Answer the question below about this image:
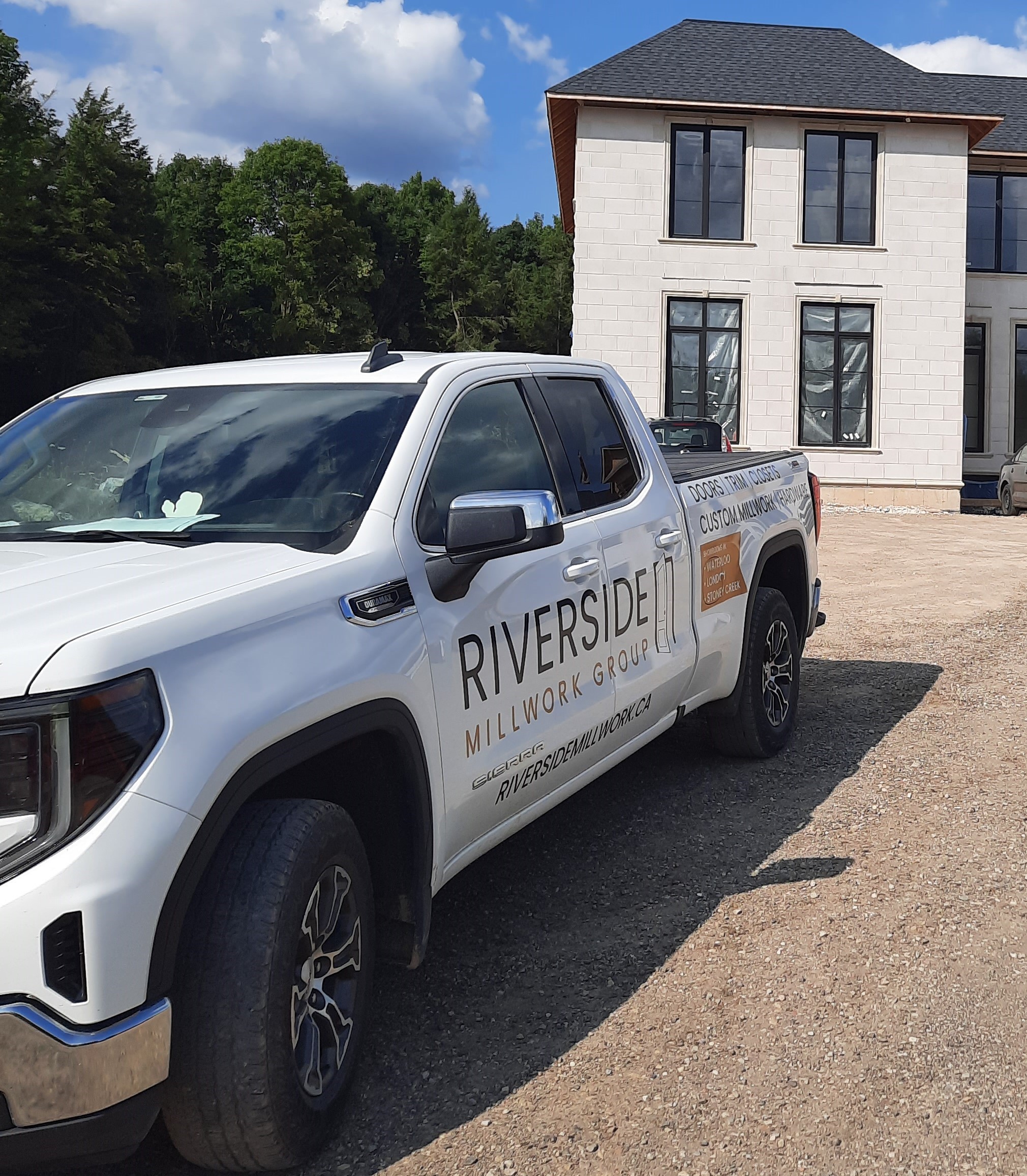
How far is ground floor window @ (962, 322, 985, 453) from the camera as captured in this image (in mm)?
29422

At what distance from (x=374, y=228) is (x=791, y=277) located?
59152 mm

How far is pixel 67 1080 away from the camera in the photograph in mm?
2287

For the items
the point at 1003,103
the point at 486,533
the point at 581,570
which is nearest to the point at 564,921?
the point at 581,570

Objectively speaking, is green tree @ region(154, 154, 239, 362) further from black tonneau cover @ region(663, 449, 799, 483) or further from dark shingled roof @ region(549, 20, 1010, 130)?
black tonneau cover @ region(663, 449, 799, 483)

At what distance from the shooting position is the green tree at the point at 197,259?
58.3 m

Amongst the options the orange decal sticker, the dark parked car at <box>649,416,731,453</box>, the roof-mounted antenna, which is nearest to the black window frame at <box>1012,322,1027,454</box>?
the dark parked car at <box>649,416,731,453</box>

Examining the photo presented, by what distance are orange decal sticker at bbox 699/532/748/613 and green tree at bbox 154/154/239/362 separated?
2015 inches

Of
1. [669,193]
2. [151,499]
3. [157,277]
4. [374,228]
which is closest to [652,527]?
[151,499]

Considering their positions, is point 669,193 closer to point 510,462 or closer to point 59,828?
point 510,462

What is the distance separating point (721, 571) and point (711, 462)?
1.16 meters

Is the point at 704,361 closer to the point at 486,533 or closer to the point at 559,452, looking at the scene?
the point at 559,452

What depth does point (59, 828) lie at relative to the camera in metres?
2.32

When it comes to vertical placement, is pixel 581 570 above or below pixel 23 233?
below

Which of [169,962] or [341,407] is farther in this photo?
[341,407]
